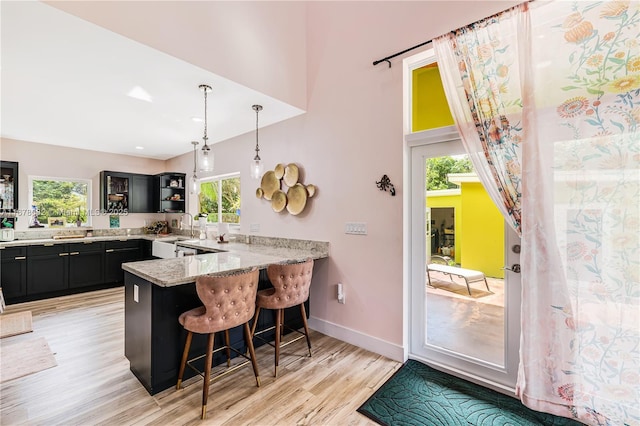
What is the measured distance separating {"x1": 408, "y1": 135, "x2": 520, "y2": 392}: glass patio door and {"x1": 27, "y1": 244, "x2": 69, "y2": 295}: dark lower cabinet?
5.54 m

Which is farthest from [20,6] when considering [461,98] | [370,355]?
[370,355]

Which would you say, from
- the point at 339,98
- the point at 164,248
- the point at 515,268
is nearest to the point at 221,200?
the point at 164,248

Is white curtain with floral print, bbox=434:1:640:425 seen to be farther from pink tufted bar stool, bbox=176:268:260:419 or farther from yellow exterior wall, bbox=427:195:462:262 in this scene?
pink tufted bar stool, bbox=176:268:260:419

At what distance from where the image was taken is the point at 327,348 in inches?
115

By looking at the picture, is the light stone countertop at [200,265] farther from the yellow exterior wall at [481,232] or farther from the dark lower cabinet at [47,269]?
the dark lower cabinet at [47,269]

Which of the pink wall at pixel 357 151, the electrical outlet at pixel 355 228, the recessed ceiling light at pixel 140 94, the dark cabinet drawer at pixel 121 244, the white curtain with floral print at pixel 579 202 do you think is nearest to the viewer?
the white curtain with floral print at pixel 579 202

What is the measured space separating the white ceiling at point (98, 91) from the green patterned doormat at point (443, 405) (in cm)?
304

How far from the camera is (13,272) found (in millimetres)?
4172

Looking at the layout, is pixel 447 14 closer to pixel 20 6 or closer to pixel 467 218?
pixel 467 218

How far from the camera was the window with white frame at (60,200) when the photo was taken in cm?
488

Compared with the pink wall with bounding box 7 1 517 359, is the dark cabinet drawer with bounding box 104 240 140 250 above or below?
below

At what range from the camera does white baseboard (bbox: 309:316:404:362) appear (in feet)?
8.77

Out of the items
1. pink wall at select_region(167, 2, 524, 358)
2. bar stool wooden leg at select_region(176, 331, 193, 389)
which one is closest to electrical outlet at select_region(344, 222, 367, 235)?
pink wall at select_region(167, 2, 524, 358)

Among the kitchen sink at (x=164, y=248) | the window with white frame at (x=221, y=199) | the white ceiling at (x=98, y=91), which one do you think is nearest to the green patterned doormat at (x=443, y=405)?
the white ceiling at (x=98, y=91)
